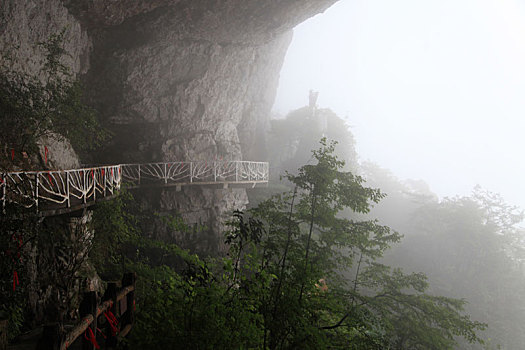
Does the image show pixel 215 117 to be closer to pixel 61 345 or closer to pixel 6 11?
pixel 6 11

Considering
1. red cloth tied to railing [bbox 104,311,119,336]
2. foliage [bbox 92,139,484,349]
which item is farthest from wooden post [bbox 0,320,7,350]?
foliage [bbox 92,139,484,349]

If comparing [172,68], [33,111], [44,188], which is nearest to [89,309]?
[44,188]

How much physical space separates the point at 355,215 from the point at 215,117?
1524cm

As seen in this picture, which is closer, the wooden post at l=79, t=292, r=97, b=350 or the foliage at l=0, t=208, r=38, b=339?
the wooden post at l=79, t=292, r=97, b=350

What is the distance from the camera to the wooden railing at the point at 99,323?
1.92 meters

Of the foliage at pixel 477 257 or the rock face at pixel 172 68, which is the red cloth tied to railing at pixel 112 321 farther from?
the foliage at pixel 477 257

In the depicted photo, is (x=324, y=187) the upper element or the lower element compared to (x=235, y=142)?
lower

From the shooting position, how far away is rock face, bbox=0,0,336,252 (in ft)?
43.1

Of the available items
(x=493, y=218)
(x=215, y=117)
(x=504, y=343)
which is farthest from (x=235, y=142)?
(x=493, y=218)

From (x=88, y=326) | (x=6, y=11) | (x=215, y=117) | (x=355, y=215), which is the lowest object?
(x=355, y=215)

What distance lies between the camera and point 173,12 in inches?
544

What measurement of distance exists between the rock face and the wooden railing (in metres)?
11.3

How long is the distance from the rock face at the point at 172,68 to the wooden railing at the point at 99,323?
11340 millimetres

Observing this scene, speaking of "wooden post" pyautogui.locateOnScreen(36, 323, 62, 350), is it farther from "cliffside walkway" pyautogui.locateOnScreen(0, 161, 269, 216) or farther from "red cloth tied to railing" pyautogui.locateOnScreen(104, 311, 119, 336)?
"cliffside walkway" pyautogui.locateOnScreen(0, 161, 269, 216)
